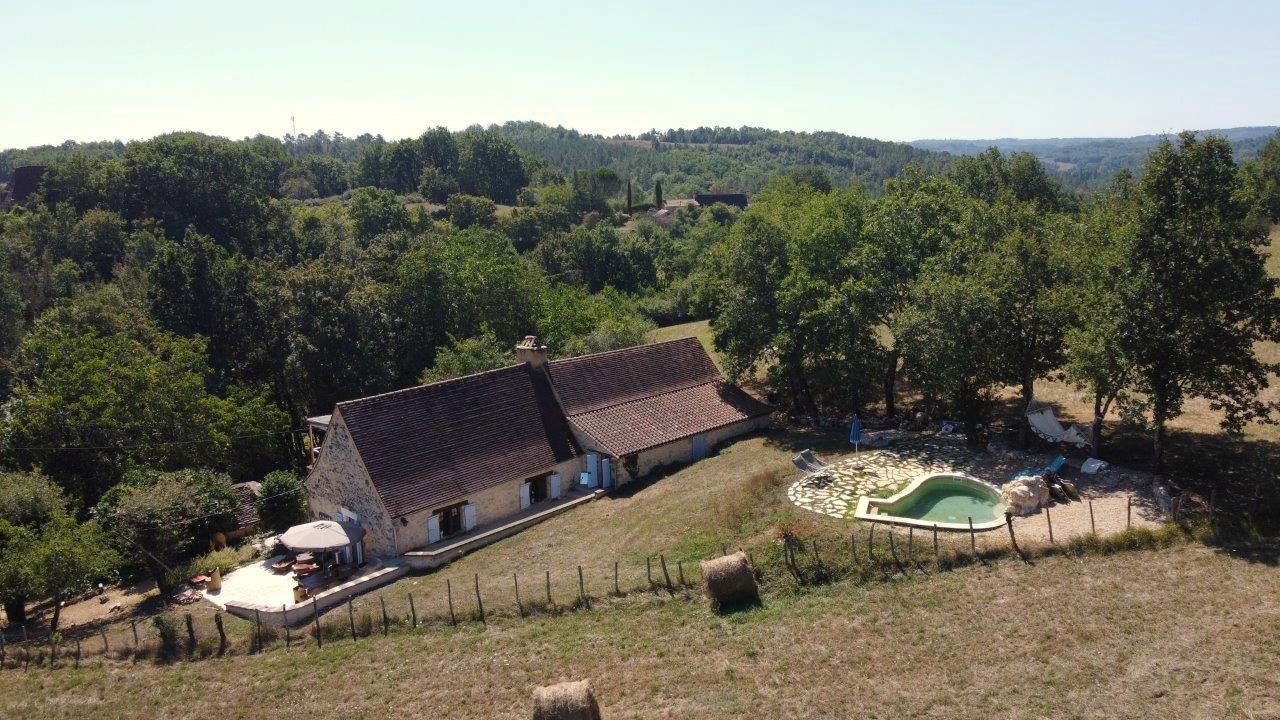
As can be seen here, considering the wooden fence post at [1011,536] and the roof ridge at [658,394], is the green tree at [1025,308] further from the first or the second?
the roof ridge at [658,394]

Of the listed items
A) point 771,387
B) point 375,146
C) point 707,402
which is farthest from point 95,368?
point 375,146

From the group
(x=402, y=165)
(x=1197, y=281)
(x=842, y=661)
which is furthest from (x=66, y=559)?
(x=402, y=165)

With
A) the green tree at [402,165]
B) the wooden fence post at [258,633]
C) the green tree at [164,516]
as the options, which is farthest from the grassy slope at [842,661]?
the green tree at [402,165]

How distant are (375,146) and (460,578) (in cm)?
15151

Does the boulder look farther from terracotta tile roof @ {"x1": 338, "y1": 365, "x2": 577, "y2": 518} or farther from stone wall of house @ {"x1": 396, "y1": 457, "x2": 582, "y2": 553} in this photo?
terracotta tile roof @ {"x1": 338, "y1": 365, "x2": 577, "y2": 518}

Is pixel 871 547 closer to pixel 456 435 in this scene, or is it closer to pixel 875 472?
pixel 875 472

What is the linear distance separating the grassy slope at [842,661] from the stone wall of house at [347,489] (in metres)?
6.47

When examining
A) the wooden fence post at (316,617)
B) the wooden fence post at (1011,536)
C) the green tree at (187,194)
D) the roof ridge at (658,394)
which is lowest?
the wooden fence post at (316,617)

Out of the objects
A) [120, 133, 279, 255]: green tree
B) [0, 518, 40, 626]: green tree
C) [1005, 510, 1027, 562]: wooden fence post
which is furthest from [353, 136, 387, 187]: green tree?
[1005, 510, 1027, 562]: wooden fence post

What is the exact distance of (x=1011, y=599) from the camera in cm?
2031

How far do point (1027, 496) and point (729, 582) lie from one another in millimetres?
10136

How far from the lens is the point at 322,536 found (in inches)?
1120

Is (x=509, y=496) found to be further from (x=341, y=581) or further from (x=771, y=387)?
(x=771, y=387)

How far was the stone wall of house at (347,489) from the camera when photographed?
1175 inches
